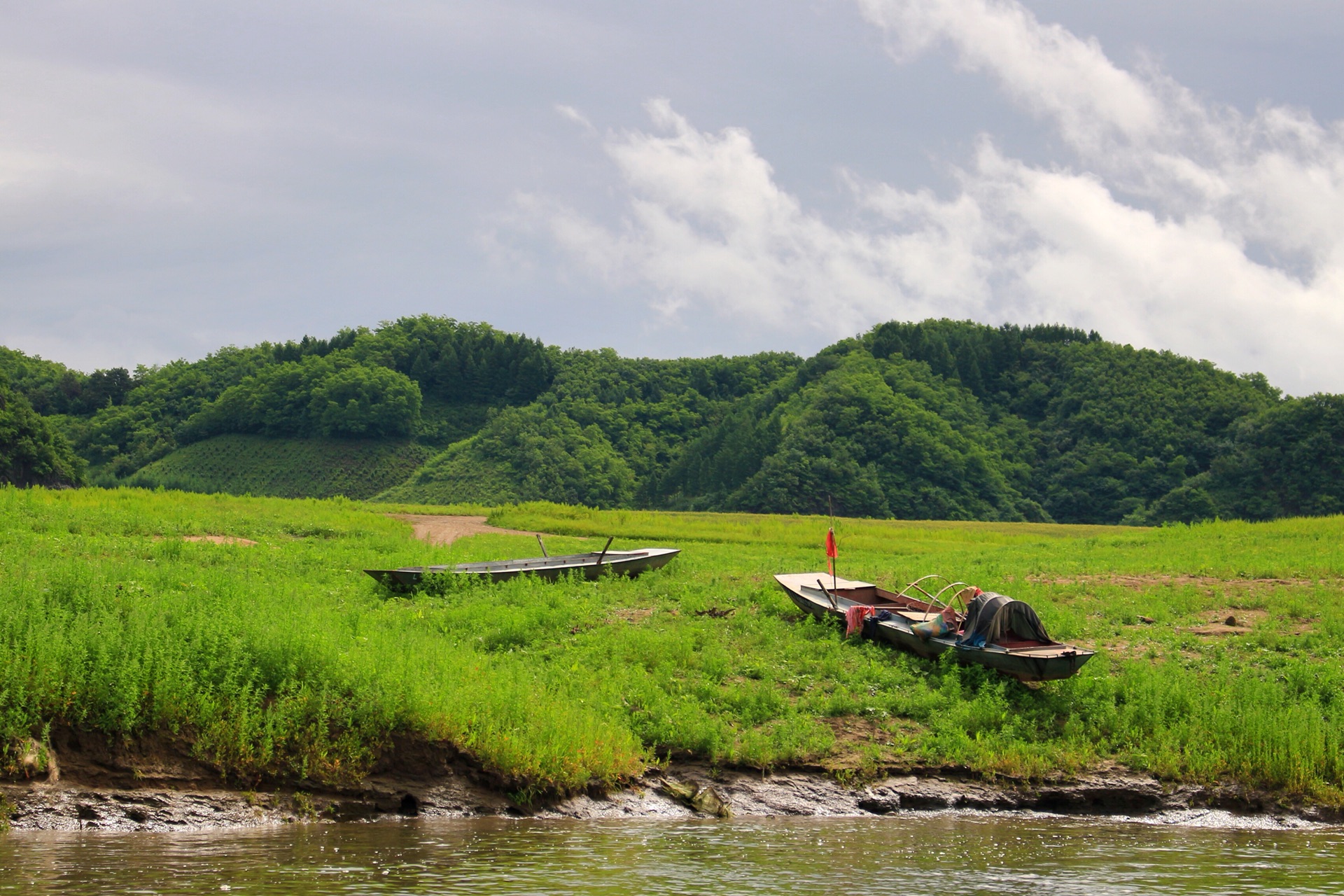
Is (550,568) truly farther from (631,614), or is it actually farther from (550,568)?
(631,614)

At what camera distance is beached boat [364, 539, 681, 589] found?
20.1 meters

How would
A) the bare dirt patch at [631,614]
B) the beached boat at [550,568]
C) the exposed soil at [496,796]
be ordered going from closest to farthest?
the exposed soil at [496,796] < the bare dirt patch at [631,614] < the beached boat at [550,568]

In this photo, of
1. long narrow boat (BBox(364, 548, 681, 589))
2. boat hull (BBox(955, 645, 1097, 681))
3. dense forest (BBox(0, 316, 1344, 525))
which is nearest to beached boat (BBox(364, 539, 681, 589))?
long narrow boat (BBox(364, 548, 681, 589))

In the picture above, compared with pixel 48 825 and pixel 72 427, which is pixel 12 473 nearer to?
pixel 72 427

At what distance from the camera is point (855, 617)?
678 inches

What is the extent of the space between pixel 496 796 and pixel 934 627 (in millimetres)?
6920

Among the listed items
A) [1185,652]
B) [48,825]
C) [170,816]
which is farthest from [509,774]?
[1185,652]

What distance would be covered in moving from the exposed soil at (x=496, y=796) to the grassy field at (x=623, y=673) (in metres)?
0.21

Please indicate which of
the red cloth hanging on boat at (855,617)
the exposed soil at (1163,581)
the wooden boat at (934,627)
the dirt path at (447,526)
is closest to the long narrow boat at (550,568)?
the wooden boat at (934,627)

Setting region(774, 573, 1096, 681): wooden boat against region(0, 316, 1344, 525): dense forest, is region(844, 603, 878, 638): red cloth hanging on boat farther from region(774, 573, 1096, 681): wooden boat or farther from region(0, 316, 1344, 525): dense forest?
region(0, 316, 1344, 525): dense forest

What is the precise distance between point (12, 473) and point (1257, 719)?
70.3 metres

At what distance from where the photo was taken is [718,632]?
698 inches

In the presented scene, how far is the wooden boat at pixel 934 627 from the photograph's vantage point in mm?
14297

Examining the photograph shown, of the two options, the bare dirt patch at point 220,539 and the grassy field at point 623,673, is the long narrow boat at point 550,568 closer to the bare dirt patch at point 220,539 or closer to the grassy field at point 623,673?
the grassy field at point 623,673
